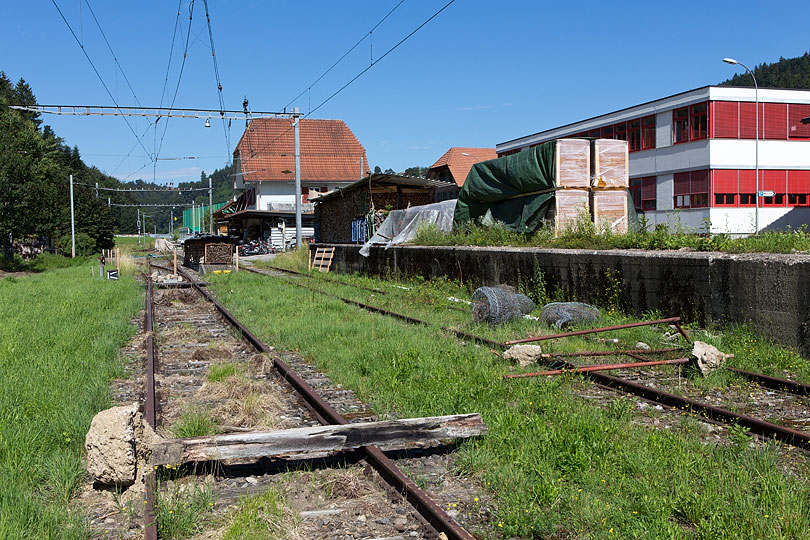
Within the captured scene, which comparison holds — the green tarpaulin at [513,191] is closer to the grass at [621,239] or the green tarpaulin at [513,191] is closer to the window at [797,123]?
the grass at [621,239]

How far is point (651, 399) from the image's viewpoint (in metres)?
6.52

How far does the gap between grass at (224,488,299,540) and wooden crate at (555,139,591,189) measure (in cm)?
1367

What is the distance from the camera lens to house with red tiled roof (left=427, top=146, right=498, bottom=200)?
67062 mm

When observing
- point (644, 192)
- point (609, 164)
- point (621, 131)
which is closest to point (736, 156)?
point (644, 192)

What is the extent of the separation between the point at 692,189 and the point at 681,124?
13.0 feet

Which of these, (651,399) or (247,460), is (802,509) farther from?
(247,460)

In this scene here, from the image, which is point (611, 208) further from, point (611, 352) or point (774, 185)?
point (774, 185)

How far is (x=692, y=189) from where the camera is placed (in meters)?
37.7

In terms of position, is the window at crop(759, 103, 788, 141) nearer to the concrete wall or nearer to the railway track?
the concrete wall

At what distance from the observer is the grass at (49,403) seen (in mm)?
3926

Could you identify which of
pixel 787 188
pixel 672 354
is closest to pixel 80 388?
pixel 672 354

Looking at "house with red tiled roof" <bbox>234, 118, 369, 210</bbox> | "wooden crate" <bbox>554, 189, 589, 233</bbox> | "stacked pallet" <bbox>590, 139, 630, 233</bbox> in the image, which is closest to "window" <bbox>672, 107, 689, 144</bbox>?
"stacked pallet" <bbox>590, 139, 630, 233</bbox>

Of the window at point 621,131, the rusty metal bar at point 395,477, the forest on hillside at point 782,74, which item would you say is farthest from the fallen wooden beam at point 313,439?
the forest on hillside at point 782,74

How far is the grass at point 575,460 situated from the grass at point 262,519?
117cm
